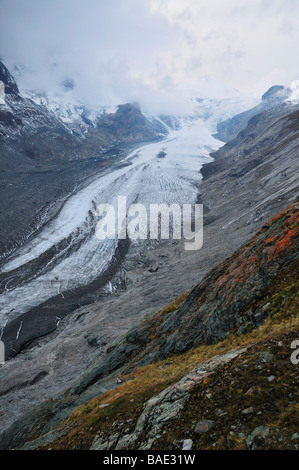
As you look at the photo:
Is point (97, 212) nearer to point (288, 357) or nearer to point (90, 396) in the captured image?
point (90, 396)

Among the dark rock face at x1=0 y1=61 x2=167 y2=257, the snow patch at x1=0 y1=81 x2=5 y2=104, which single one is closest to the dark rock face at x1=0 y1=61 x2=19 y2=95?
the dark rock face at x1=0 y1=61 x2=167 y2=257

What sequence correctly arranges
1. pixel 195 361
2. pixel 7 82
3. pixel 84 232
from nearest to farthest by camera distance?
pixel 195 361
pixel 84 232
pixel 7 82

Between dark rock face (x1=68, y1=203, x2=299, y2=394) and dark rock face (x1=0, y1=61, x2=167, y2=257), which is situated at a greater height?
dark rock face (x1=0, y1=61, x2=167, y2=257)

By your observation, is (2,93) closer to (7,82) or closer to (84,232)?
(7,82)

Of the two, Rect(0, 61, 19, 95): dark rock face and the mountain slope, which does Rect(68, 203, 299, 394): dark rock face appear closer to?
the mountain slope

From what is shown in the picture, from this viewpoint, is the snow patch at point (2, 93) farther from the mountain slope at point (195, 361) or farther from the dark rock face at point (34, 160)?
the mountain slope at point (195, 361)

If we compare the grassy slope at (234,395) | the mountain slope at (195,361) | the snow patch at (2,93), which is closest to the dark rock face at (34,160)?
the snow patch at (2,93)

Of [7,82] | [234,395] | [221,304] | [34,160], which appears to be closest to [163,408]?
[234,395]

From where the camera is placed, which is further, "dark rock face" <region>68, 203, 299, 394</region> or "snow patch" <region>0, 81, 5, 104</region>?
"snow patch" <region>0, 81, 5, 104</region>

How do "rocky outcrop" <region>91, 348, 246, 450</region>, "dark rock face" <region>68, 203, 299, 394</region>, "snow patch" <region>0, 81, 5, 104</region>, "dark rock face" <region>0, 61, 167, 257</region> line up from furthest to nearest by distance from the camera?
"snow patch" <region>0, 81, 5, 104</region>
"dark rock face" <region>0, 61, 167, 257</region>
"dark rock face" <region>68, 203, 299, 394</region>
"rocky outcrop" <region>91, 348, 246, 450</region>

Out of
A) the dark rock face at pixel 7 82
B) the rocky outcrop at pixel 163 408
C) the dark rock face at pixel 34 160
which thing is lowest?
the rocky outcrop at pixel 163 408

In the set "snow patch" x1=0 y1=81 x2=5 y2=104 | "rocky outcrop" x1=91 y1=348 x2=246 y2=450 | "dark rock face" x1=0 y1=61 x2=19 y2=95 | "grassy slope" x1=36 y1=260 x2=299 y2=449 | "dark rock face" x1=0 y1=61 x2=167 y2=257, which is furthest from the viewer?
"dark rock face" x1=0 y1=61 x2=19 y2=95

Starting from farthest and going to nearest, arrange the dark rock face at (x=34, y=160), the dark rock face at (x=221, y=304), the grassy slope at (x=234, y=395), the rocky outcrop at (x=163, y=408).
→ the dark rock face at (x=34, y=160)
the dark rock face at (x=221, y=304)
the rocky outcrop at (x=163, y=408)
the grassy slope at (x=234, y=395)
